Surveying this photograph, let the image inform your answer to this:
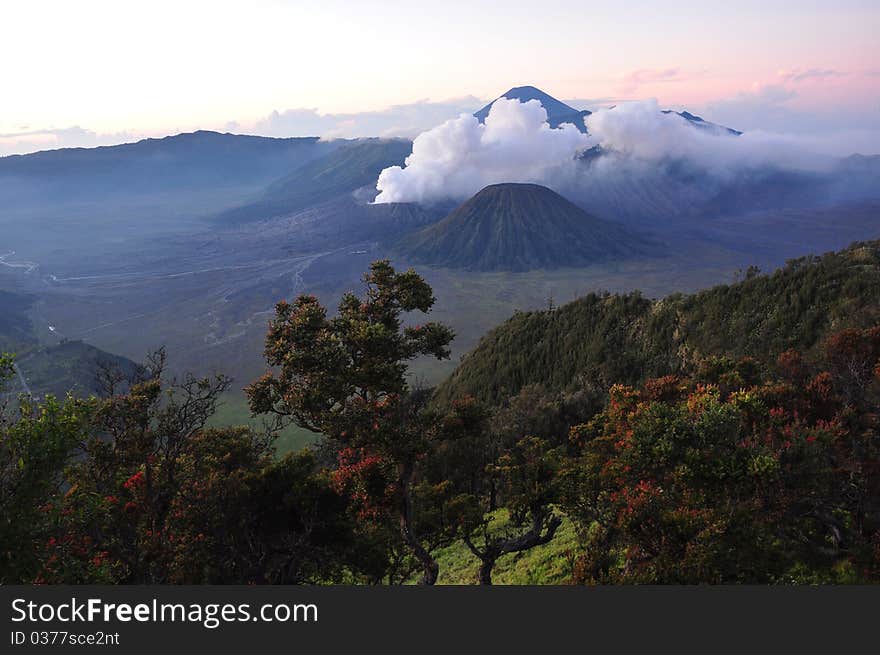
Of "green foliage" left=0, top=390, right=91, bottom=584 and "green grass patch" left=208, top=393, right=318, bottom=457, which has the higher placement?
"green foliage" left=0, top=390, right=91, bottom=584

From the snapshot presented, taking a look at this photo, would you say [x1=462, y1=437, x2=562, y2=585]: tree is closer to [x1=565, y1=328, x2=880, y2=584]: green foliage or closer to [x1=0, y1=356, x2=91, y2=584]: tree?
[x1=565, y1=328, x2=880, y2=584]: green foliage

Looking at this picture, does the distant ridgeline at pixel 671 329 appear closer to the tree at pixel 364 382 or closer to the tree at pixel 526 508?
the tree at pixel 526 508

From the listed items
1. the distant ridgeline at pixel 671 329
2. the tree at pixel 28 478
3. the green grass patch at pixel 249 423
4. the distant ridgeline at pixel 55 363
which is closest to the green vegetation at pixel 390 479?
the tree at pixel 28 478

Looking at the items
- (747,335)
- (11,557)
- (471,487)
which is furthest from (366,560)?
(747,335)

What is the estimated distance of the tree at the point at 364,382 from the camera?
11.2 metres

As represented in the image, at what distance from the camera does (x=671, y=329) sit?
2087 inches

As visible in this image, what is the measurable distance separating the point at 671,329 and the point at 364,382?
48.3 m

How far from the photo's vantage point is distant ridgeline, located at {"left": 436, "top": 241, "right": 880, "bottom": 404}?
41.5 meters

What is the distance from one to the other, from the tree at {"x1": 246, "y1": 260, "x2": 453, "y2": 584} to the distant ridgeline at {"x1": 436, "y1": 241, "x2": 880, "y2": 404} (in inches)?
1261

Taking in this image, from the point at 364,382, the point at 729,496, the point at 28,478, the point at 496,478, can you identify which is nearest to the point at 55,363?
the point at 496,478

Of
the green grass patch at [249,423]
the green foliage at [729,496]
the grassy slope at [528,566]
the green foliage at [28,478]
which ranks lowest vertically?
Answer: the green grass patch at [249,423]

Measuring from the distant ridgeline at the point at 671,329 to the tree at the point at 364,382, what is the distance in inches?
1261

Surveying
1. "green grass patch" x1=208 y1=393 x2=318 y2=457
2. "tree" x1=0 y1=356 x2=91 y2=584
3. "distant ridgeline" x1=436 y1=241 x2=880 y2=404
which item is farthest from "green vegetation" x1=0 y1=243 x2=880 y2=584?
"green grass patch" x1=208 y1=393 x2=318 y2=457

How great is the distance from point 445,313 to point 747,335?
9623cm
